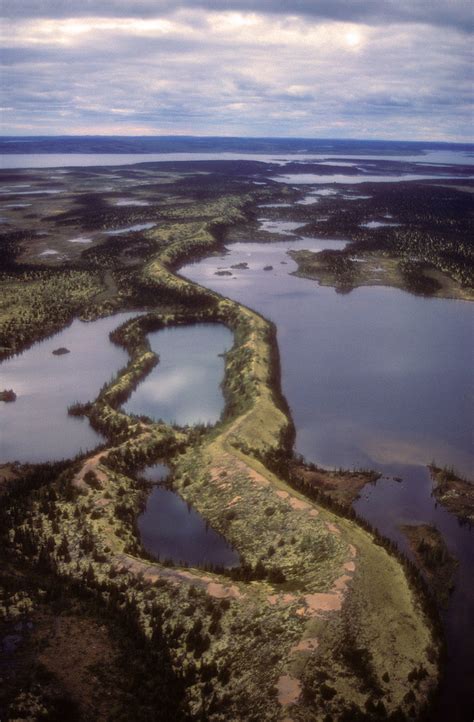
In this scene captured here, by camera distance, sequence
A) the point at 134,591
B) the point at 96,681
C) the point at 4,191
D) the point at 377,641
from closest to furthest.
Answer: the point at 96,681
the point at 377,641
the point at 134,591
the point at 4,191

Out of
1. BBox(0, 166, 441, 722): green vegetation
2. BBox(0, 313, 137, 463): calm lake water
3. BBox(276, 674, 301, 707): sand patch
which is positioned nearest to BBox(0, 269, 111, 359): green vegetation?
BBox(0, 313, 137, 463): calm lake water

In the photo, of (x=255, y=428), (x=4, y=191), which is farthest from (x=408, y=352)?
(x=4, y=191)

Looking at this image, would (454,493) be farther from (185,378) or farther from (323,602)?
(185,378)

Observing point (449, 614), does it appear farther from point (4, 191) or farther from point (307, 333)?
point (4, 191)

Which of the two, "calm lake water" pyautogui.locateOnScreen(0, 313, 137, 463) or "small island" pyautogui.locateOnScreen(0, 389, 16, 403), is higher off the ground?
"small island" pyautogui.locateOnScreen(0, 389, 16, 403)

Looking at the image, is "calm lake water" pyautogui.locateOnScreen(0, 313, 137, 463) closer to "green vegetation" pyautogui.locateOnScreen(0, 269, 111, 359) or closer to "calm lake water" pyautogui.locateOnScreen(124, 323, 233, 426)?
"green vegetation" pyautogui.locateOnScreen(0, 269, 111, 359)

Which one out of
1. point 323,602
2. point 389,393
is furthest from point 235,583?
point 389,393
